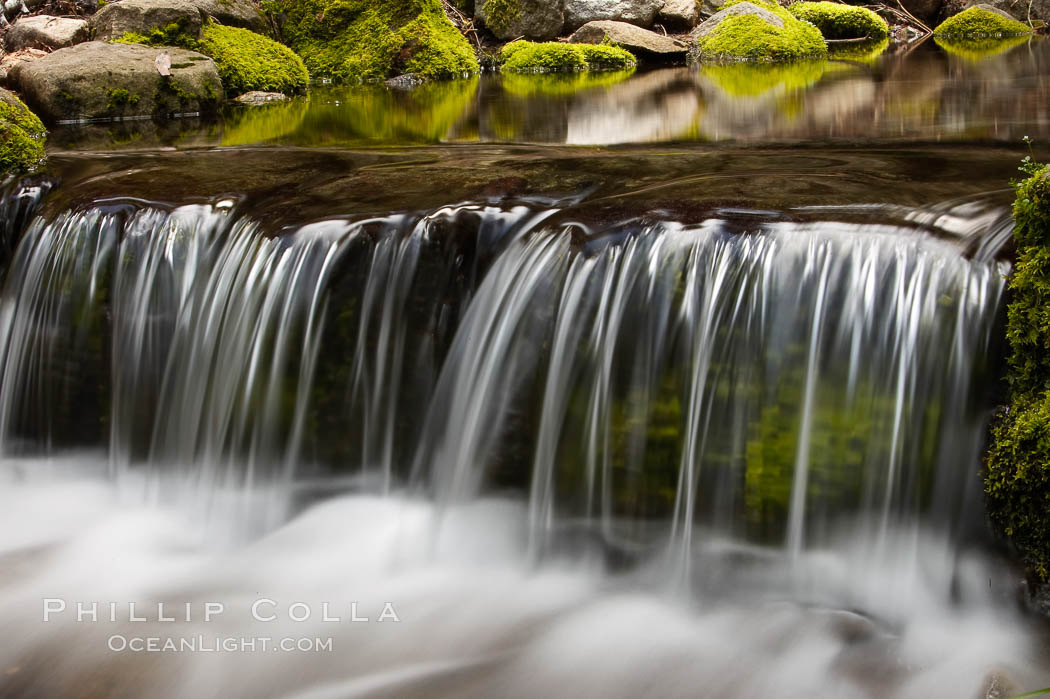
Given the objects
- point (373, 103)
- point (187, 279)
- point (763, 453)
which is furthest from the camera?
point (373, 103)

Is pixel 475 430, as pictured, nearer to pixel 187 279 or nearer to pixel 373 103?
pixel 187 279

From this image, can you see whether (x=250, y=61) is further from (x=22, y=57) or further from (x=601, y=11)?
(x=601, y=11)

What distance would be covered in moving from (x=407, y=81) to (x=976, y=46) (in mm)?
7124

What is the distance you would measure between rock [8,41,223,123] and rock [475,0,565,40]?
679 centimetres

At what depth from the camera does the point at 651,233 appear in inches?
127

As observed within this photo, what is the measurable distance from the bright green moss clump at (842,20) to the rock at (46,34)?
34.2 ft

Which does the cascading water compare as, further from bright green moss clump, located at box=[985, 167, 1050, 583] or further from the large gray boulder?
the large gray boulder

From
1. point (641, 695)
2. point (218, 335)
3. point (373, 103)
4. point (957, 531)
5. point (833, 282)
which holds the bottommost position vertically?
point (641, 695)

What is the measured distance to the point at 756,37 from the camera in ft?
43.4

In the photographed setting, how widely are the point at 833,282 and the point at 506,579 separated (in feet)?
4.27

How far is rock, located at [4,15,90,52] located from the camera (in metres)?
9.62

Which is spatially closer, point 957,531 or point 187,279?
point 957,531

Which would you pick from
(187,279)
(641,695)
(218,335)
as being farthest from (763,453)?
(187,279)

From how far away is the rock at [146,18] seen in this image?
9031mm
